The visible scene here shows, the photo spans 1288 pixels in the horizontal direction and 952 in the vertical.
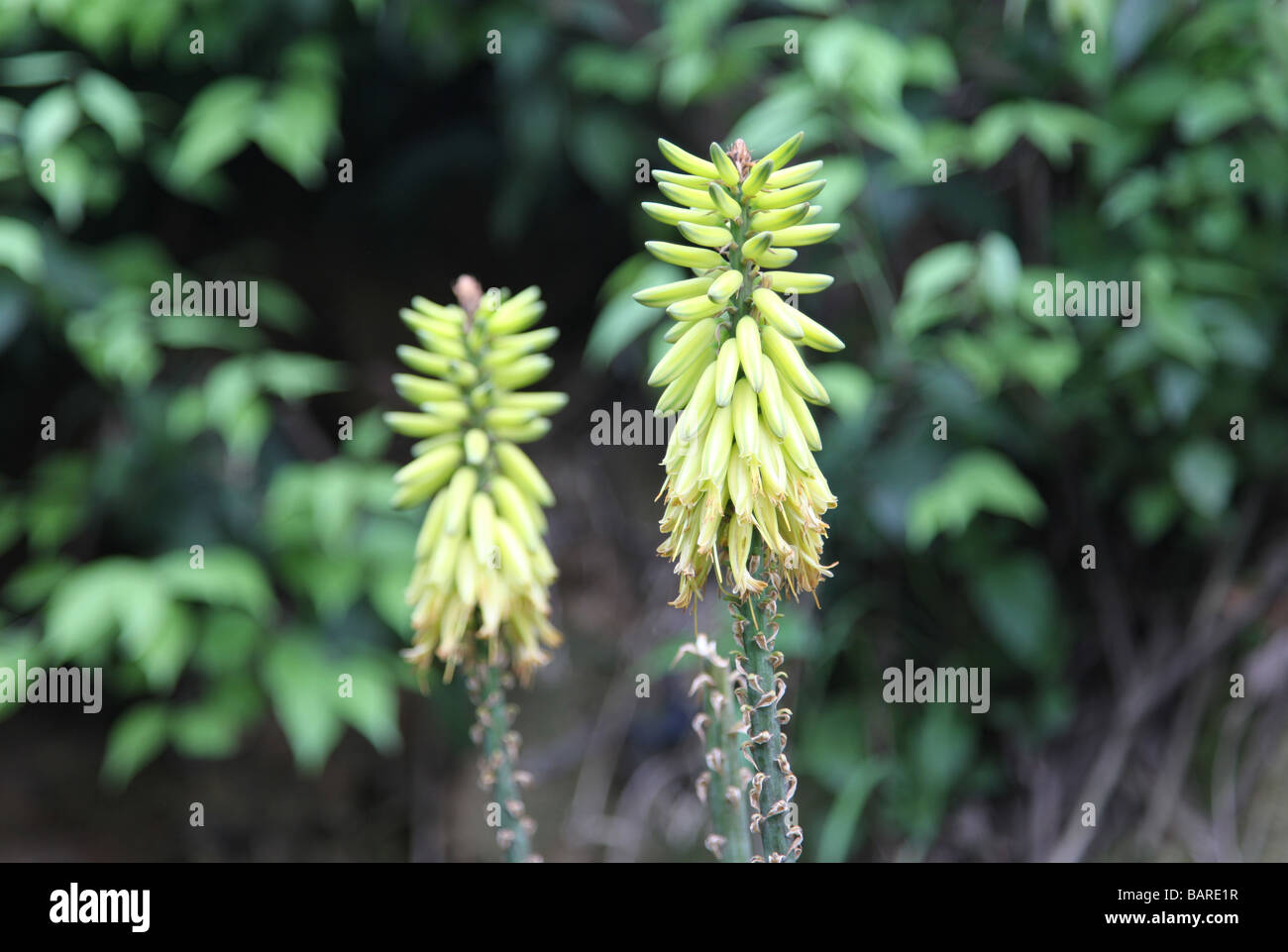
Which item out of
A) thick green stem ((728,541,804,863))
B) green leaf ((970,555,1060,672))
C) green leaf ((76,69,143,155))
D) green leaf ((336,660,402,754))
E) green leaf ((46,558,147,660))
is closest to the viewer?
thick green stem ((728,541,804,863))

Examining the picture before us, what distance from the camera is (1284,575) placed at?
3.52m

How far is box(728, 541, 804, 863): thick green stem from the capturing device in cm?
125

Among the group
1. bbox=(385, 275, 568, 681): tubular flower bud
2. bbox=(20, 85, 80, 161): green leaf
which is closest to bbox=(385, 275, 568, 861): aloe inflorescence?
bbox=(385, 275, 568, 681): tubular flower bud

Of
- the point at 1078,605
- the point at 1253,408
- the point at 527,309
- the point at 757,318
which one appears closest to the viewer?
the point at 757,318

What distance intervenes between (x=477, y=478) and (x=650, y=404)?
247 centimetres

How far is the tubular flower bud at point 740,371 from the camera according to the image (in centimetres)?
130

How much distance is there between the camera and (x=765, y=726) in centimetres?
125

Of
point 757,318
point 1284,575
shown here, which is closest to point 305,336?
point 757,318

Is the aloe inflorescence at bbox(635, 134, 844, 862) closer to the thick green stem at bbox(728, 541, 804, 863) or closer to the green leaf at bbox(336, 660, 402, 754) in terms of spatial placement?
the thick green stem at bbox(728, 541, 804, 863)

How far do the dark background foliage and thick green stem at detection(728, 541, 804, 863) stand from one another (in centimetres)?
169

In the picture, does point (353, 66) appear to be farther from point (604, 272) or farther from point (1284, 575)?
point (1284, 575)

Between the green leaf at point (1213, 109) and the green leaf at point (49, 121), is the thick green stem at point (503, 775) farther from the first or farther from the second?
the green leaf at point (1213, 109)

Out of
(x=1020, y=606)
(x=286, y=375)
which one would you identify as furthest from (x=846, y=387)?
(x=286, y=375)

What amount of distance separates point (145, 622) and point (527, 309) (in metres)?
1.87
